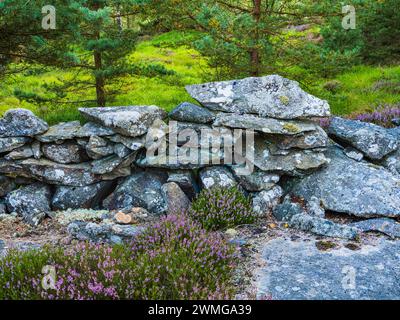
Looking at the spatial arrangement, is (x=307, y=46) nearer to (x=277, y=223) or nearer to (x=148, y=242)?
(x=277, y=223)

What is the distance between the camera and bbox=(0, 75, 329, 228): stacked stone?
7.61 meters

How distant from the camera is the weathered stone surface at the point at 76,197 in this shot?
7770 millimetres

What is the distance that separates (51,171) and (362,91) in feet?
31.7

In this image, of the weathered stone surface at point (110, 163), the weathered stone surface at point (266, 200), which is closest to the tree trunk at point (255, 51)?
the weathered stone surface at point (266, 200)

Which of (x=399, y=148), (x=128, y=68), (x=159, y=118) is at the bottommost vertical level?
(x=399, y=148)

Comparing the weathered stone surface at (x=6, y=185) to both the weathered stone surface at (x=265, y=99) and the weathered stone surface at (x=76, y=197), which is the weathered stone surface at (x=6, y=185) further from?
the weathered stone surface at (x=265, y=99)

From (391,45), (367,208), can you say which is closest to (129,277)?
(367,208)

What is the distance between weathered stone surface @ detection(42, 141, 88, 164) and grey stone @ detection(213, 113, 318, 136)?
267 cm

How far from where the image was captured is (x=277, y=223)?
706 cm

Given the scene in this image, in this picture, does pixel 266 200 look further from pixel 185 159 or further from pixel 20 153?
pixel 20 153

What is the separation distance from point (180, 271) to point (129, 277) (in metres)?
0.58

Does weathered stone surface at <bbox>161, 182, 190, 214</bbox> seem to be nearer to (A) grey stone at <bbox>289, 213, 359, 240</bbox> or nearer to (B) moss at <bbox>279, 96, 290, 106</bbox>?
(A) grey stone at <bbox>289, 213, 359, 240</bbox>

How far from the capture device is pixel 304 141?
7.73 m

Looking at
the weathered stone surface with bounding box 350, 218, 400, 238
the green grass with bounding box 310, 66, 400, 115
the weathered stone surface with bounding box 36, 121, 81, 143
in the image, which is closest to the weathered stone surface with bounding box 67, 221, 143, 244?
the weathered stone surface with bounding box 36, 121, 81, 143
